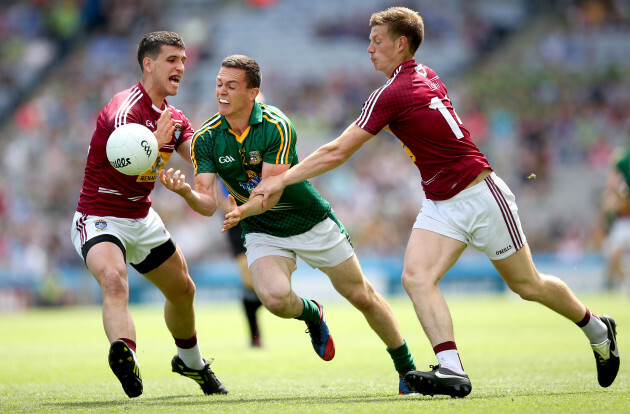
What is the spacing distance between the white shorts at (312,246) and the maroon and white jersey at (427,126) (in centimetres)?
94

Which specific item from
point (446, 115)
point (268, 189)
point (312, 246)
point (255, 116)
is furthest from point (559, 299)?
point (255, 116)

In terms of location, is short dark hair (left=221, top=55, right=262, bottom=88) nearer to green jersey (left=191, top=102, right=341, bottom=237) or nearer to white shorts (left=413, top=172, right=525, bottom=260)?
green jersey (left=191, top=102, right=341, bottom=237)

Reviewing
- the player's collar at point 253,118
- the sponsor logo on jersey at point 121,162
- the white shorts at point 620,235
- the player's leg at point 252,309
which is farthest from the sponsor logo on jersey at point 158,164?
the white shorts at point 620,235

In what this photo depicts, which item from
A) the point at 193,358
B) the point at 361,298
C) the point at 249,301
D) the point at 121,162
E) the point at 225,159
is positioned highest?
the point at 121,162

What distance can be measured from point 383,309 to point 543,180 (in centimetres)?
1695

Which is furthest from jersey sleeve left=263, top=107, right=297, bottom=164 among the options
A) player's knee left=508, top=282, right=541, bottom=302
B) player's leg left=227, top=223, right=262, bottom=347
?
player's leg left=227, top=223, right=262, bottom=347

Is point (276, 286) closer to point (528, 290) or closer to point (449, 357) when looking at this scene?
point (449, 357)

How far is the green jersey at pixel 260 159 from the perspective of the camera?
6.92 m

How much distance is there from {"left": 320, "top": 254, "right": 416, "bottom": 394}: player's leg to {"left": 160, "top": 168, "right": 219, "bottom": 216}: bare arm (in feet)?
3.73

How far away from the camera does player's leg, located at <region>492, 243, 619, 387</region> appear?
21.8ft

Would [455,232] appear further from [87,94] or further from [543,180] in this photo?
[87,94]

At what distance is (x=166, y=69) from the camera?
734 centimetres

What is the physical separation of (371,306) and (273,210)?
3.62 feet

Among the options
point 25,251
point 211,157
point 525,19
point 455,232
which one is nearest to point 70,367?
point 211,157
